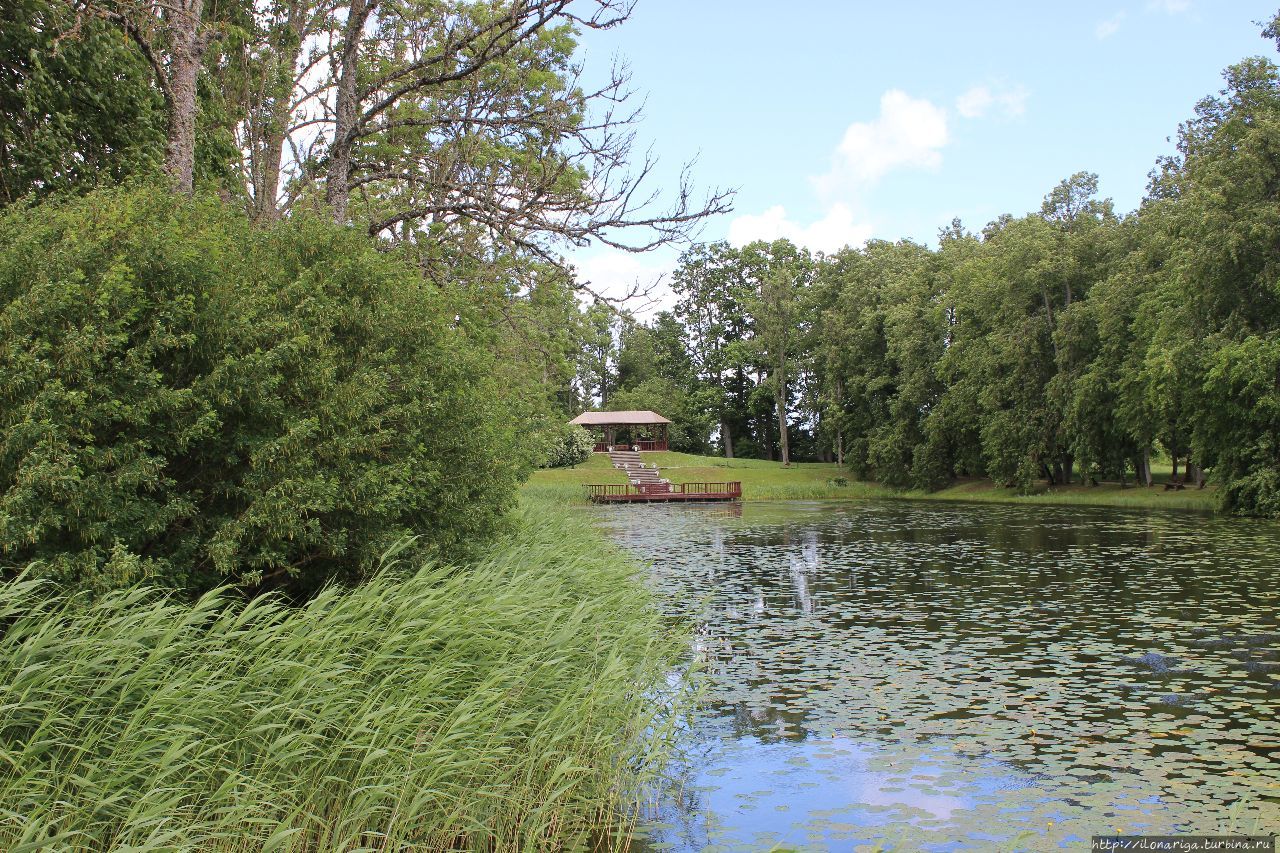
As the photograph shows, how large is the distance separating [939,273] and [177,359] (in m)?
47.8

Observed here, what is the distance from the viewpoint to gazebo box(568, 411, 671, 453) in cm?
6247

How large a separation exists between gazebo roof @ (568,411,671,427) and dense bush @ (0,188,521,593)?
52238mm

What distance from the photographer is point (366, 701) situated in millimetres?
5660

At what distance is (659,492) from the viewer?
48719 millimetres

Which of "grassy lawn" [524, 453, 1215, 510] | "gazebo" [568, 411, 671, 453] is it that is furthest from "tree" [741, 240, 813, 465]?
"gazebo" [568, 411, 671, 453]

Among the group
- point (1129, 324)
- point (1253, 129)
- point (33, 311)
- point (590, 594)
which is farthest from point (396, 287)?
point (1129, 324)

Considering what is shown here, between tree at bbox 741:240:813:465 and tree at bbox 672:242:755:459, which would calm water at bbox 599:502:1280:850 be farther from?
tree at bbox 672:242:755:459

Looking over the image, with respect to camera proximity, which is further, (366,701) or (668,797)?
(668,797)

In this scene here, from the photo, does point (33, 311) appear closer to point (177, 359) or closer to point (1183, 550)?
point (177, 359)

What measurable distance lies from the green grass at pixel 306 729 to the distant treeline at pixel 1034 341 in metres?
5.71

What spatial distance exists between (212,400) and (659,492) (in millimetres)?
41607

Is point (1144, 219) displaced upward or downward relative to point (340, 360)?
upward

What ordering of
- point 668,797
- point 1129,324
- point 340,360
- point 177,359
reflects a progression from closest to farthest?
point 668,797 → point 177,359 → point 340,360 → point 1129,324

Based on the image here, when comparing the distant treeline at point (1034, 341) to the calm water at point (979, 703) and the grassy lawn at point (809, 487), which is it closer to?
the grassy lawn at point (809, 487)
